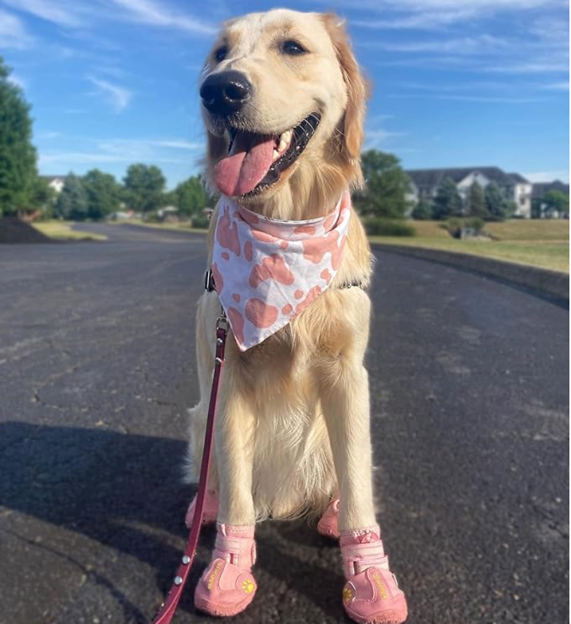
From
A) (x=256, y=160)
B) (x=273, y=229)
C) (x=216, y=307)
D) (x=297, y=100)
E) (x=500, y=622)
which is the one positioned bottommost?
(x=500, y=622)

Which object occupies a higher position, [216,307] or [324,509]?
[216,307]

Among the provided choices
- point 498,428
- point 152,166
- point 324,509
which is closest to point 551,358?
point 498,428

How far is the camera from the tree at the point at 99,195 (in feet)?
360

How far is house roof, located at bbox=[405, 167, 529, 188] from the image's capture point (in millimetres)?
110312

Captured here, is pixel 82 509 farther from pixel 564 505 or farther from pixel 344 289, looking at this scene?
pixel 564 505

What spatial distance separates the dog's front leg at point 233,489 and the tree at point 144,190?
418 ft

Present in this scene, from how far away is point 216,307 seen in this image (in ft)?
8.18

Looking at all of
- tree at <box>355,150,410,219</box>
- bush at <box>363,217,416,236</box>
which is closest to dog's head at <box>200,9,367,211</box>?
bush at <box>363,217,416,236</box>

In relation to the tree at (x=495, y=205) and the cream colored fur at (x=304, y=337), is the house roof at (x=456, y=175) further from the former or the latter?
the cream colored fur at (x=304, y=337)

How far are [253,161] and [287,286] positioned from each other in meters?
0.49

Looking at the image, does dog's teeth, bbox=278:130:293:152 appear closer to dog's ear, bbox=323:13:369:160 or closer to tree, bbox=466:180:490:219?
dog's ear, bbox=323:13:369:160

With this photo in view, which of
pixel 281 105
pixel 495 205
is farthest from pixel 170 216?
pixel 281 105

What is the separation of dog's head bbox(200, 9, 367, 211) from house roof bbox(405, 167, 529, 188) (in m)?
110

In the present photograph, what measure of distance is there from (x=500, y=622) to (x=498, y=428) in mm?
1992
